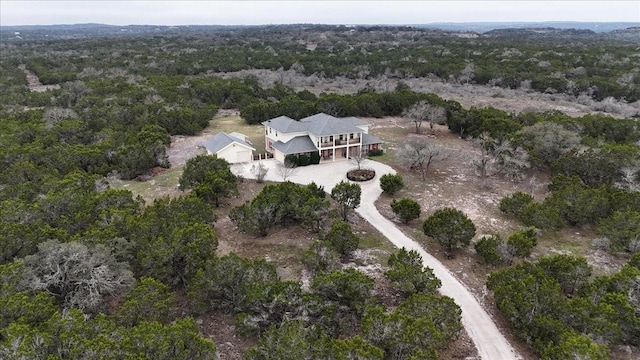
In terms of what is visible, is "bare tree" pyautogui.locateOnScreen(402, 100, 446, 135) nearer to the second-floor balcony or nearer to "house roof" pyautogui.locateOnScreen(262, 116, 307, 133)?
the second-floor balcony

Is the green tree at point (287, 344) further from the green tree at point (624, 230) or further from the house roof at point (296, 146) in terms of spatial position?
the house roof at point (296, 146)

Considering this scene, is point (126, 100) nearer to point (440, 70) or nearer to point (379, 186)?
point (379, 186)

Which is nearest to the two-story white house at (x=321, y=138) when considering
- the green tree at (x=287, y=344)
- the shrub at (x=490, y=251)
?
the shrub at (x=490, y=251)

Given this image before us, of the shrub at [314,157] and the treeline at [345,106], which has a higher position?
the treeline at [345,106]

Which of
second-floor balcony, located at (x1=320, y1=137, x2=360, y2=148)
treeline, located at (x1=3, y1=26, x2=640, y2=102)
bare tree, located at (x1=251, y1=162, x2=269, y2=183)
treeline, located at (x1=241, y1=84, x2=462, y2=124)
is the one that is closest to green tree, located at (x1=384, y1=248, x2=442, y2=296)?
bare tree, located at (x1=251, y1=162, x2=269, y2=183)

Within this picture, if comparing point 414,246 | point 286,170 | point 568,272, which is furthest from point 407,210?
point 286,170

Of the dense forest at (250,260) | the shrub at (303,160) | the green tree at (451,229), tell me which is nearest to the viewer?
the dense forest at (250,260)
